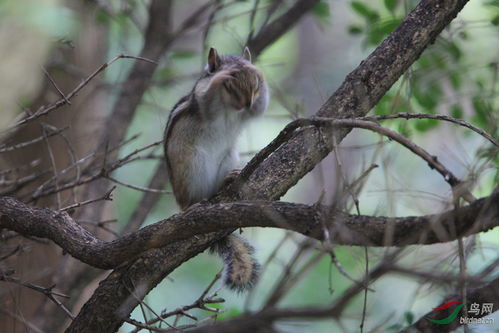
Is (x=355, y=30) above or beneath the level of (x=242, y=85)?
above

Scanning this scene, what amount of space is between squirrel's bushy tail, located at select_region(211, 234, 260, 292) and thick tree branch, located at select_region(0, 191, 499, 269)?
0.63m

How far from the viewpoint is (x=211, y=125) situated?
11.9ft

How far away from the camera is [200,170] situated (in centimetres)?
360

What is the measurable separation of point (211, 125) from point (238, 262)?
3.01 ft

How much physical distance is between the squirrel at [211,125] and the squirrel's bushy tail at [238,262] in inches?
4.3

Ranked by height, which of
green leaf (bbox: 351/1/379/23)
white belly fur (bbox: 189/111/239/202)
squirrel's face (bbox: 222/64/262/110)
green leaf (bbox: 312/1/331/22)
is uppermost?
green leaf (bbox: 312/1/331/22)

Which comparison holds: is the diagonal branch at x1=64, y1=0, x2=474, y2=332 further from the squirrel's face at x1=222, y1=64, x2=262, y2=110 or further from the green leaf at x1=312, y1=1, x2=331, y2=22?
the green leaf at x1=312, y1=1, x2=331, y2=22

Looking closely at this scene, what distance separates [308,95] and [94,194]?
8.22 meters

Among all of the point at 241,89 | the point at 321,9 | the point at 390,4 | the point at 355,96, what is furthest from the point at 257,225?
the point at 321,9

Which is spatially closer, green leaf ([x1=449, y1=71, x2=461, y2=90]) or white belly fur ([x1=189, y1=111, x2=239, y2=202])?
white belly fur ([x1=189, y1=111, x2=239, y2=202])

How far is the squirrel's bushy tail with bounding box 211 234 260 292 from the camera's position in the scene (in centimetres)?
308

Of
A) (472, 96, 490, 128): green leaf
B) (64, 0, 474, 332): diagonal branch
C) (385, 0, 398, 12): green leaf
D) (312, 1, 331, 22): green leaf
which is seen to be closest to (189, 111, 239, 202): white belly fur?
(64, 0, 474, 332): diagonal branch

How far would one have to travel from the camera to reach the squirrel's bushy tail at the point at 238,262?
3.08 m

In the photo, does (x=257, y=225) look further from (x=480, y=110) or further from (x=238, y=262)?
(x=480, y=110)
